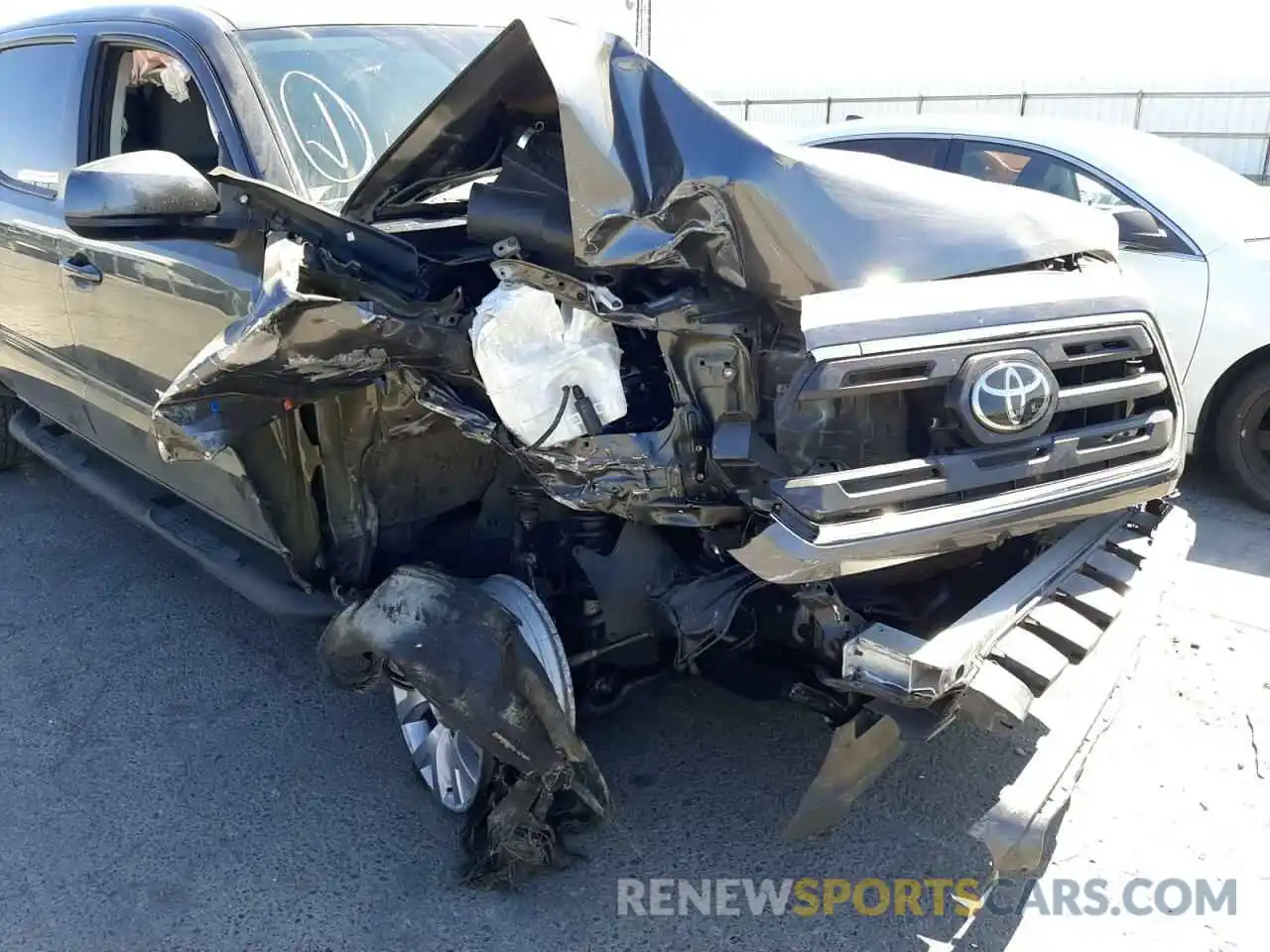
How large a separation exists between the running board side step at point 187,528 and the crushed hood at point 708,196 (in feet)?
5.31

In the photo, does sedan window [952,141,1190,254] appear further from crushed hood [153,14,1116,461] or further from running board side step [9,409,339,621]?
running board side step [9,409,339,621]

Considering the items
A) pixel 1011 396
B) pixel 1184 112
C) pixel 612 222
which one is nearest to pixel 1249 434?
pixel 1011 396

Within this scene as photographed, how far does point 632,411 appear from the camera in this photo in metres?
2.48

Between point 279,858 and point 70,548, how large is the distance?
276 centimetres

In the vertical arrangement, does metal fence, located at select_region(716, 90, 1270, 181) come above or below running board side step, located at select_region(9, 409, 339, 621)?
above

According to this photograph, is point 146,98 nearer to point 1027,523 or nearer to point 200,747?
point 200,747

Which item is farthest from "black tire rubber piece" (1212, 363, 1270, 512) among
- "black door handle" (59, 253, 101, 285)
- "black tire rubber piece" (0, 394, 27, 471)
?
"black tire rubber piece" (0, 394, 27, 471)

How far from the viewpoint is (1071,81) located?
20516mm

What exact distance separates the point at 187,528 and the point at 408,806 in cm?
148

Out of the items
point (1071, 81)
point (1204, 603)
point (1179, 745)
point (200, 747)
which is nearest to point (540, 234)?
point (200, 747)

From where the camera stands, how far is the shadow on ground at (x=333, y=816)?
102 inches

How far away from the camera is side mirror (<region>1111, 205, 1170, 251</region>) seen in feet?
16.1

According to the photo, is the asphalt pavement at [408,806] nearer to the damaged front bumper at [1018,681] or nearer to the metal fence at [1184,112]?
the damaged front bumper at [1018,681]

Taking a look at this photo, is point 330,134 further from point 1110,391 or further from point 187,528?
point 1110,391
